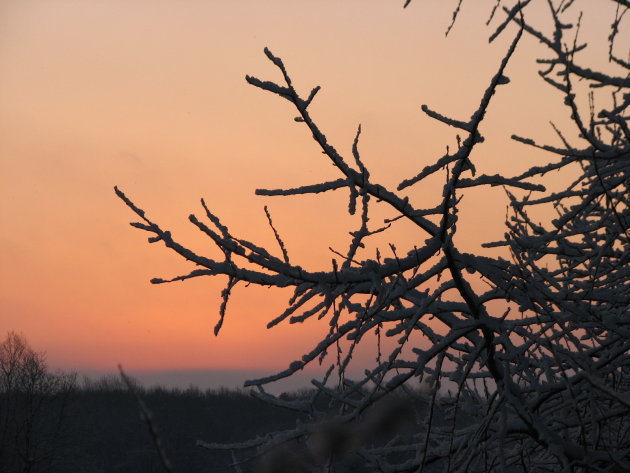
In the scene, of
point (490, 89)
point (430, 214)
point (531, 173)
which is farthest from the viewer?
point (531, 173)

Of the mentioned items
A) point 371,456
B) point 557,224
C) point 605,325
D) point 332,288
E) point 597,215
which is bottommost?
point 371,456

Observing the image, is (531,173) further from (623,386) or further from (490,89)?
(623,386)

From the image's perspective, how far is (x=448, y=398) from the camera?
4344mm

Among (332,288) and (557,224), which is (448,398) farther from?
(332,288)

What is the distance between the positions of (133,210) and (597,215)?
431cm

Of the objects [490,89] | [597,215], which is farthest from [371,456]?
[597,215]

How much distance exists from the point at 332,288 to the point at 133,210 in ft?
2.60

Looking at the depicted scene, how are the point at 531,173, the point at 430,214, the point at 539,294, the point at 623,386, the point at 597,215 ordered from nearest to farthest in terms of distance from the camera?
the point at 430,214 < the point at 539,294 < the point at 531,173 < the point at 623,386 < the point at 597,215

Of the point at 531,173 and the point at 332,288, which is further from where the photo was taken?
the point at 531,173

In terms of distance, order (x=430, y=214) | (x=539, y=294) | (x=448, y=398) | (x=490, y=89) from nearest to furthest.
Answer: (x=490, y=89) < (x=430, y=214) < (x=539, y=294) < (x=448, y=398)

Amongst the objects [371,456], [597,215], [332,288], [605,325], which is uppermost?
[597,215]

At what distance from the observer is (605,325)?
316 centimetres

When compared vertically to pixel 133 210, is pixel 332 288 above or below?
below

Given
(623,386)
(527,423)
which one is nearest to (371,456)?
(527,423)
